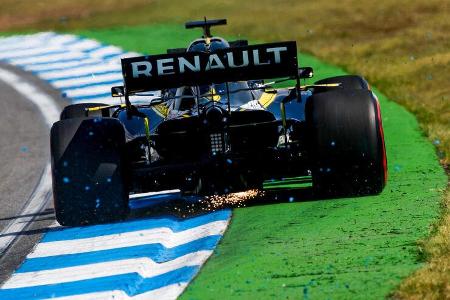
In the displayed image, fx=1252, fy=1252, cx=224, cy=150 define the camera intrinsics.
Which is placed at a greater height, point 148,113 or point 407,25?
point 148,113

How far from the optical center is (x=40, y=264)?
10586mm

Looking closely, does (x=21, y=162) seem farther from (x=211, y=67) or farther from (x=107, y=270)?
(x=107, y=270)

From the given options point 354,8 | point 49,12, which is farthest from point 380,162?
point 49,12

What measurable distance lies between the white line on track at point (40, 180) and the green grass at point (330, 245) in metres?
2.31

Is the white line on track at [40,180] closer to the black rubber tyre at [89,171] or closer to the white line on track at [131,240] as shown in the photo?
the white line on track at [131,240]

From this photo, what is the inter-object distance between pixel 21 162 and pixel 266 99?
237 inches

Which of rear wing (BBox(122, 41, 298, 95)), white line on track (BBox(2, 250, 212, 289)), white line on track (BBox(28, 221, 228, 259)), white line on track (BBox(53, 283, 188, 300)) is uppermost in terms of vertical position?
rear wing (BBox(122, 41, 298, 95))

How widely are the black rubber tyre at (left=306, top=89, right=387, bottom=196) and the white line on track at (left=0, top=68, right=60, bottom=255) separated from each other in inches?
119

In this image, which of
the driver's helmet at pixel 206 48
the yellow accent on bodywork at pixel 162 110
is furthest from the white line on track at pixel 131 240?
the driver's helmet at pixel 206 48

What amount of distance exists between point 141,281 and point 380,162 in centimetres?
287

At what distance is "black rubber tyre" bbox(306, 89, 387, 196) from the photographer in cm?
1100

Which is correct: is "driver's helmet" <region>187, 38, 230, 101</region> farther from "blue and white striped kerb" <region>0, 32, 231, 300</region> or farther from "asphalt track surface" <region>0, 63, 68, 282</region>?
"asphalt track surface" <region>0, 63, 68, 282</region>

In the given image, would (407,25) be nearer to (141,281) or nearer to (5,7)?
(5,7)

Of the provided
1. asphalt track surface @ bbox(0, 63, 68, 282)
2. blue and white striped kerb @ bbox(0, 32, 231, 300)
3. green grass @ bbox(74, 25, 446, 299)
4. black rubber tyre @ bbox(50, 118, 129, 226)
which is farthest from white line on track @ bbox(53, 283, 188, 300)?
black rubber tyre @ bbox(50, 118, 129, 226)
